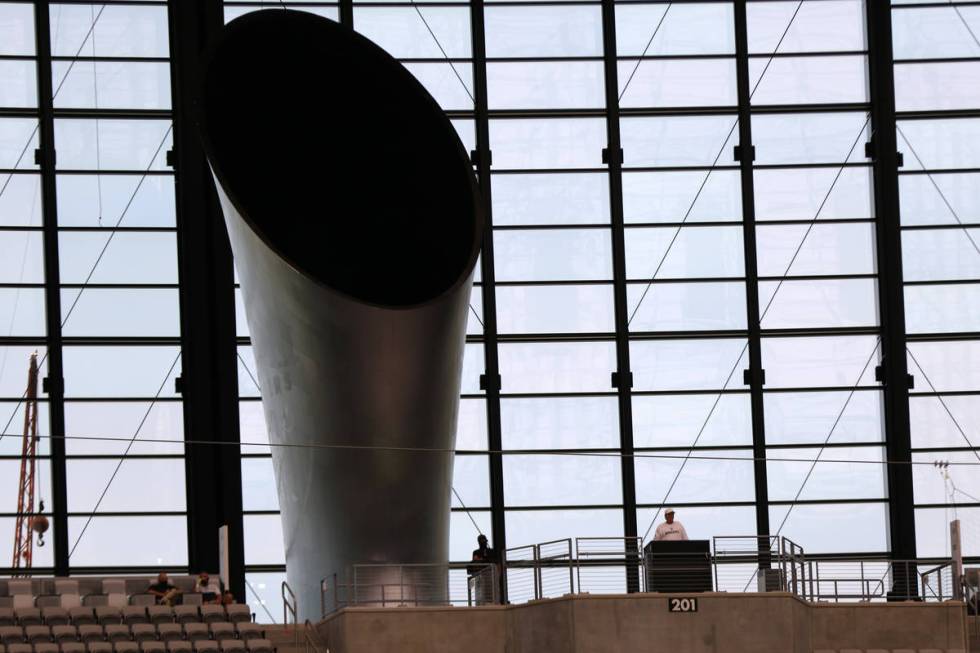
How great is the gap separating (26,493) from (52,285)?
303 cm

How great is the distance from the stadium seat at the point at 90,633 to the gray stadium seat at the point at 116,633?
7 centimetres

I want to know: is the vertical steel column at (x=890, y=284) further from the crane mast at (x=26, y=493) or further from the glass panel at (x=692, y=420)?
the crane mast at (x=26, y=493)

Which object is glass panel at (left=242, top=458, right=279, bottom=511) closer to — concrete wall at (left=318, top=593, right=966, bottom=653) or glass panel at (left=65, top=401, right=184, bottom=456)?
glass panel at (left=65, top=401, right=184, bottom=456)

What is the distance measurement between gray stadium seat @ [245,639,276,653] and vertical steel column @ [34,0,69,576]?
24.9 feet

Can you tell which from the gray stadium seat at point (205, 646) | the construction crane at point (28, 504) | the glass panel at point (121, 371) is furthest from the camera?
the glass panel at point (121, 371)

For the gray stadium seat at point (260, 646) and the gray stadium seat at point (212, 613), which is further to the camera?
the gray stadium seat at point (212, 613)

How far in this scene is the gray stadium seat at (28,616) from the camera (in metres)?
19.7

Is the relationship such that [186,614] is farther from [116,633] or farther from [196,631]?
[116,633]

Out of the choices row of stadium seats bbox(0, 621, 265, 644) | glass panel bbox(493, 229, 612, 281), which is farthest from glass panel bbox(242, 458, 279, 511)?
row of stadium seats bbox(0, 621, 265, 644)

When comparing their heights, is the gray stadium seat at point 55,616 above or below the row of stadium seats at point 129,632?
above

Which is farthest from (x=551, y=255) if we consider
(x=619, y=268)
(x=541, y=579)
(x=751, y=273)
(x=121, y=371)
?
(x=541, y=579)

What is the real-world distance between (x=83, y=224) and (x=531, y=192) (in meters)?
6.67

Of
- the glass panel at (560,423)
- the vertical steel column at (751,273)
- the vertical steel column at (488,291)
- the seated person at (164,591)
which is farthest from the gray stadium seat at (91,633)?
the vertical steel column at (751,273)

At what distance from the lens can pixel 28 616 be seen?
1980 cm
